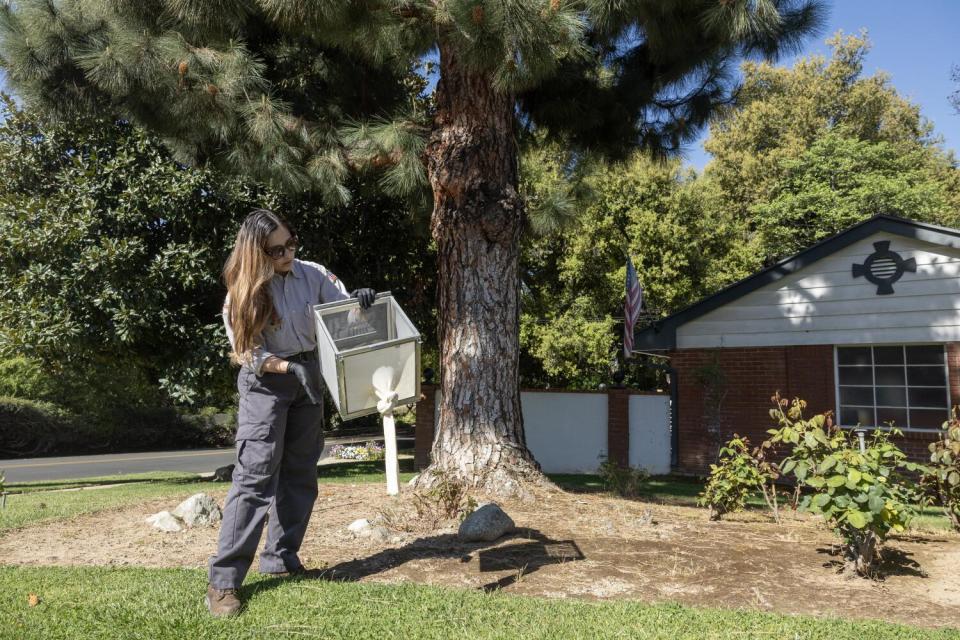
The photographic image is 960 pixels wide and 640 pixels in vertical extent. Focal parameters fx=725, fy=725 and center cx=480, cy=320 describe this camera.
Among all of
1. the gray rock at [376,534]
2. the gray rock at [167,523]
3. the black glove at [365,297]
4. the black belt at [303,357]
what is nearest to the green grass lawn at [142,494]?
the gray rock at [167,523]

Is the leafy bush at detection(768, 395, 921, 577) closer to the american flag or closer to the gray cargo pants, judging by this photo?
the gray cargo pants

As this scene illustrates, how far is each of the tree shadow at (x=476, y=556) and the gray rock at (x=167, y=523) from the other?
1721mm

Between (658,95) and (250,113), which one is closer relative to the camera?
(250,113)

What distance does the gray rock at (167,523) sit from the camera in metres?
4.99

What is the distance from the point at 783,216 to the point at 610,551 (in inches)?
914

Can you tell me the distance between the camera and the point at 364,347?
10.8 ft

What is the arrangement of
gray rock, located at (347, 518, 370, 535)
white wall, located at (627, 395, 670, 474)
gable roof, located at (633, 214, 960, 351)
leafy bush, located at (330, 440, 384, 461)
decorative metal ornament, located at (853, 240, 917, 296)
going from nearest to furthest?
gray rock, located at (347, 518, 370, 535) < gable roof, located at (633, 214, 960, 351) < decorative metal ornament, located at (853, 240, 917, 296) < white wall, located at (627, 395, 670, 474) < leafy bush, located at (330, 440, 384, 461)

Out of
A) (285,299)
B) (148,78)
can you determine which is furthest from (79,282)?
(285,299)

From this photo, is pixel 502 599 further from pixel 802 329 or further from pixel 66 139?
pixel 66 139

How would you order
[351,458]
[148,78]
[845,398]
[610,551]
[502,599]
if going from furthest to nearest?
[351,458], [845,398], [148,78], [610,551], [502,599]

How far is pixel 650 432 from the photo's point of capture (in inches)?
512

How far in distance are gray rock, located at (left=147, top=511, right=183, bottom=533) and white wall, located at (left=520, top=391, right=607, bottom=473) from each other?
8901 mm

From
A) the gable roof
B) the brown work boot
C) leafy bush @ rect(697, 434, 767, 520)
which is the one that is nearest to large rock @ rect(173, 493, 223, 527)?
the brown work boot

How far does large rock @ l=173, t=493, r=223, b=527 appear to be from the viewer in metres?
5.08
